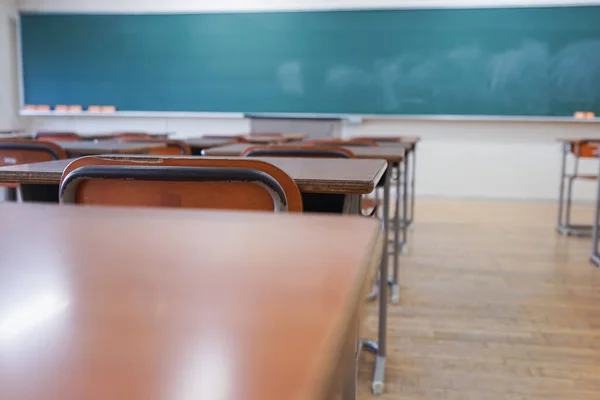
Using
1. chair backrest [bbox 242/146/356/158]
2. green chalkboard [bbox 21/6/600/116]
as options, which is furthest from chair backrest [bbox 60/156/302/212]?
green chalkboard [bbox 21/6/600/116]

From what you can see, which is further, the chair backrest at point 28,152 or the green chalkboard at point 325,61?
the green chalkboard at point 325,61

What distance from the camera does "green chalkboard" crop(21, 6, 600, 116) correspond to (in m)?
6.31

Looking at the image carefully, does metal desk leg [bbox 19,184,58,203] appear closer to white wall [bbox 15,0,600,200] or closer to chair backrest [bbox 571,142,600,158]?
chair backrest [bbox 571,142,600,158]

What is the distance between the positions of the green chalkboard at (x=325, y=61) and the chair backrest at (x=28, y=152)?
4.32 m

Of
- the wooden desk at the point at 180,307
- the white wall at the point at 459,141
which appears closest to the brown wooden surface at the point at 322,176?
the wooden desk at the point at 180,307

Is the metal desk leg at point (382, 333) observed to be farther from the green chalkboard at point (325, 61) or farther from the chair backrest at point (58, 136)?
→ the green chalkboard at point (325, 61)

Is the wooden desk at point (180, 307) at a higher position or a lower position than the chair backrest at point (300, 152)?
lower

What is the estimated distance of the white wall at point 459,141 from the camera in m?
6.61

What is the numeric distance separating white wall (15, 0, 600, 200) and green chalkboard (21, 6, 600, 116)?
0.43 feet

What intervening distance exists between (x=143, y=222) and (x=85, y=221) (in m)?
0.06

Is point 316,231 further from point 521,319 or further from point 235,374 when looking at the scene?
point 521,319

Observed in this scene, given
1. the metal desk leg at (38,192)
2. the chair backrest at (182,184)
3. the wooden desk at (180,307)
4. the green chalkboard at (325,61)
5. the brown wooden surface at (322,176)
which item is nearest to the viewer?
the wooden desk at (180,307)

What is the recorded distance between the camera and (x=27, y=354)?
0.29m

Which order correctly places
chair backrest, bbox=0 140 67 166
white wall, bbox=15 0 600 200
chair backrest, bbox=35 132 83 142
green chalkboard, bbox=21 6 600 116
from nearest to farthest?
chair backrest, bbox=0 140 67 166 < chair backrest, bbox=35 132 83 142 < green chalkboard, bbox=21 6 600 116 < white wall, bbox=15 0 600 200
